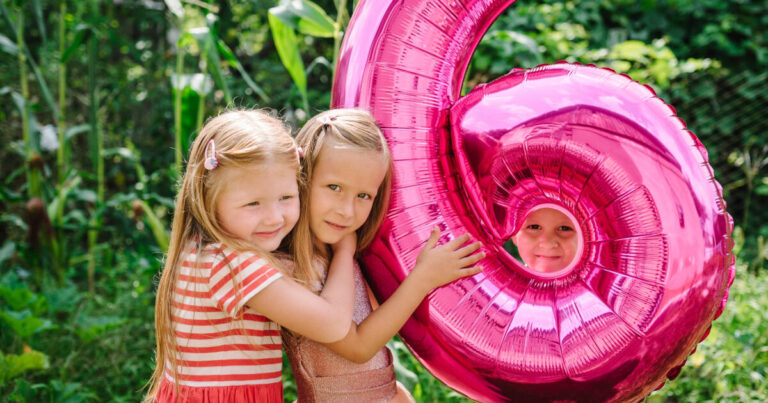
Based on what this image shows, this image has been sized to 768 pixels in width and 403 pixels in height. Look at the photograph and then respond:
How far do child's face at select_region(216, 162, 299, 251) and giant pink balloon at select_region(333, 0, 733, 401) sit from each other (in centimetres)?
20

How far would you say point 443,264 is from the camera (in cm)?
130

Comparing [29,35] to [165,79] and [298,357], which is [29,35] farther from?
[298,357]

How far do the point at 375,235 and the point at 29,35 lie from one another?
382 cm

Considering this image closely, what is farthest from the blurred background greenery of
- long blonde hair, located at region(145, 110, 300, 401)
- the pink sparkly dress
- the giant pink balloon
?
long blonde hair, located at region(145, 110, 300, 401)

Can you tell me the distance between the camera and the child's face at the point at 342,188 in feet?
4.16

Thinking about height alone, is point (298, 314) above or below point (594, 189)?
below

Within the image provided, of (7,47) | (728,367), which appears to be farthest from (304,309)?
(7,47)

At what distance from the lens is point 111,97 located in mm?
3799

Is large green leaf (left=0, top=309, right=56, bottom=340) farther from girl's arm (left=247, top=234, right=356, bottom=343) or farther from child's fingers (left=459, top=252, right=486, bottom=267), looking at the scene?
child's fingers (left=459, top=252, right=486, bottom=267)

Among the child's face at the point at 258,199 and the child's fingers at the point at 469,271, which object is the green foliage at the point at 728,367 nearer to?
the child's fingers at the point at 469,271

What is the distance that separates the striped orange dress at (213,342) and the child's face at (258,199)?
Result: 0.19ft

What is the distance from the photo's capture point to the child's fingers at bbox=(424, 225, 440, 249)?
132cm

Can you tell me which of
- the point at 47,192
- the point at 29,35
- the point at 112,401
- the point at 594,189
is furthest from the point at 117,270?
the point at 594,189

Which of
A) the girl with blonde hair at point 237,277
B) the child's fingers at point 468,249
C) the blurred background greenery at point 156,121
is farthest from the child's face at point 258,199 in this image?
the blurred background greenery at point 156,121
